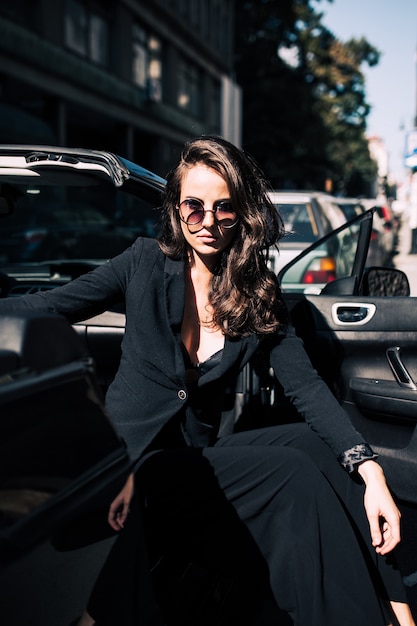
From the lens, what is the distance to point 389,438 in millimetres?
3055

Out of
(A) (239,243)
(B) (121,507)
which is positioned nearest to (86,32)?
(A) (239,243)

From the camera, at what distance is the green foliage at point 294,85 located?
120 feet

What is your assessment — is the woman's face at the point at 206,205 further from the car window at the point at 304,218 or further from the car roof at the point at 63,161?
the car window at the point at 304,218

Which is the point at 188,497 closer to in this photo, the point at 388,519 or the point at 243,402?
the point at 388,519

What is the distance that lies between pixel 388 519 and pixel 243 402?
148 cm

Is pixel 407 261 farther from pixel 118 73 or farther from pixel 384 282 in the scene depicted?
pixel 118 73

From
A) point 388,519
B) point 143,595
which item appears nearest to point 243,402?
point 388,519

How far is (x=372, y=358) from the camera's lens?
3.14m

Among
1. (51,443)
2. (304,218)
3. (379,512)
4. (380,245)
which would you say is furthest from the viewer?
(304,218)

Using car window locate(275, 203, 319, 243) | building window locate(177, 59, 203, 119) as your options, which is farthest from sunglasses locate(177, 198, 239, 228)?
building window locate(177, 59, 203, 119)

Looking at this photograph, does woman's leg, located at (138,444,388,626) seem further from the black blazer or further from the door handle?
the door handle

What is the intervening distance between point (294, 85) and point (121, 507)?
1514 inches

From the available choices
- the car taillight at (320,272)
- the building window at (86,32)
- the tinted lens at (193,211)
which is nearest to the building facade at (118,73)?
the building window at (86,32)

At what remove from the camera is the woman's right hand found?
1.34m
